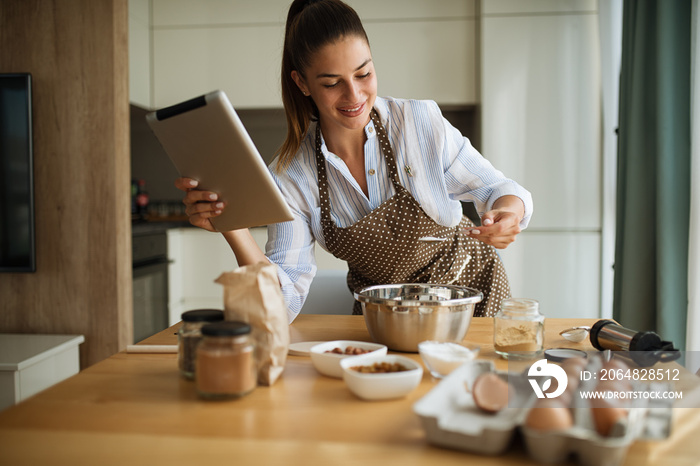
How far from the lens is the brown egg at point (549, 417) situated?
56cm

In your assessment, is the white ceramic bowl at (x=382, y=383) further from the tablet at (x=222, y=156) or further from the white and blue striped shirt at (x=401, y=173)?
the white and blue striped shirt at (x=401, y=173)

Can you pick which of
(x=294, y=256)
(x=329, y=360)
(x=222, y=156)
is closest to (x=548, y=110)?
(x=294, y=256)

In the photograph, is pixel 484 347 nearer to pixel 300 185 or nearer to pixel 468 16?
pixel 300 185

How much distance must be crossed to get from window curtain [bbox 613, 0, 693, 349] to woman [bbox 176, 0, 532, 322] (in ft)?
3.99

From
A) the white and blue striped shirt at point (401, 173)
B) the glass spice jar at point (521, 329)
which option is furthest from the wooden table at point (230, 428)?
the white and blue striped shirt at point (401, 173)

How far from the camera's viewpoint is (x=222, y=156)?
38.0 inches

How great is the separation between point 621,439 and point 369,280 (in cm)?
109

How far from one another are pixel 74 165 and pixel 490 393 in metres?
1.91

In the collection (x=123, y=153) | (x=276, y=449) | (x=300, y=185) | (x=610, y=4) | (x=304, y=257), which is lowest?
(x=276, y=449)

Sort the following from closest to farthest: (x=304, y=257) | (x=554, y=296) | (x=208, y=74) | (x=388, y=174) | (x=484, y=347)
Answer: (x=484, y=347) < (x=304, y=257) < (x=388, y=174) < (x=554, y=296) < (x=208, y=74)

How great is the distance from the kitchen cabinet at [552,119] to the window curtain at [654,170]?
39 centimetres

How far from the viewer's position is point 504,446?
0.58m

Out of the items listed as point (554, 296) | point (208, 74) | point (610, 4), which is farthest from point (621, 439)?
point (208, 74)

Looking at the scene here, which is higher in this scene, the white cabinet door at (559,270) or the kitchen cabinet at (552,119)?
the kitchen cabinet at (552,119)
